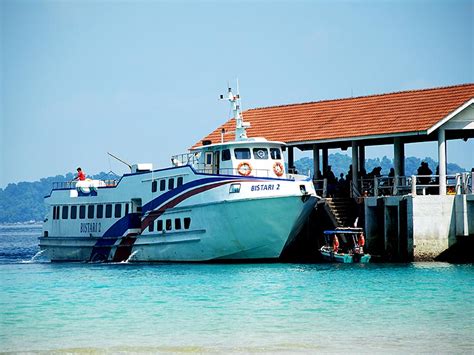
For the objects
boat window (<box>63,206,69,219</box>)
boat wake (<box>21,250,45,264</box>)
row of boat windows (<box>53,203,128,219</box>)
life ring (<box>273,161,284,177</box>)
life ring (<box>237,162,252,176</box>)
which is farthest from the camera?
boat wake (<box>21,250,45,264</box>)

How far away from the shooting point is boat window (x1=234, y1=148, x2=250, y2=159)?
136 ft

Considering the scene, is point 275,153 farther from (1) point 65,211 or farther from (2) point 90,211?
(1) point 65,211

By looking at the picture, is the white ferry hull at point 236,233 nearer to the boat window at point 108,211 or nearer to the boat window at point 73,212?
the boat window at point 108,211

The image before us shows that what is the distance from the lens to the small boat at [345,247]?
134ft

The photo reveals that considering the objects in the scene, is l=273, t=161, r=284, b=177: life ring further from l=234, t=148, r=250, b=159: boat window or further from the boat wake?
the boat wake

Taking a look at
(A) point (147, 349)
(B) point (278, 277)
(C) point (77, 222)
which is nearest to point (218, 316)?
(A) point (147, 349)

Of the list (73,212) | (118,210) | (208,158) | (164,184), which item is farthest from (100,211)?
(208,158)

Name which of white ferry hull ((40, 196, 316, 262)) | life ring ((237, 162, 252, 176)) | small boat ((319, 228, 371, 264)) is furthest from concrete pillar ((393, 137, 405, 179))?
life ring ((237, 162, 252, 176))

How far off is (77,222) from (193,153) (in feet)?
25.9

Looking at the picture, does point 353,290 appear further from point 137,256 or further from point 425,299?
point 137,256

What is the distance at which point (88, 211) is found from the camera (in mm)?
47938

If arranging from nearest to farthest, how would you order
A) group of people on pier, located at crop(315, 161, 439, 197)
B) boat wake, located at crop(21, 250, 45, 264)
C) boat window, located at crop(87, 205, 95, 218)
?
group of people on pier, located at crop(315, 161, 439, 197) < boat window, located at crop(87, 205, 95, 218) < boat wake, located at crop(21, 250, 45, 264)

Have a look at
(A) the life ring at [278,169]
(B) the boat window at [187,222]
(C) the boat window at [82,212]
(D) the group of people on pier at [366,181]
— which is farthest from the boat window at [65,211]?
(A) the life ring at [278,169]

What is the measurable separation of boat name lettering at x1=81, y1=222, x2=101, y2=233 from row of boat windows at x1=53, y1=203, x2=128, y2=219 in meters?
0.35
